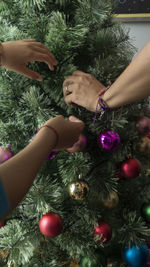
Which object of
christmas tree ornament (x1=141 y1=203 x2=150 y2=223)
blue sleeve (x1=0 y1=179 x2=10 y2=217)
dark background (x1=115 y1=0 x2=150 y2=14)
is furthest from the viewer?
dark background (x1=115 y1=0 x2=150 y2=14)

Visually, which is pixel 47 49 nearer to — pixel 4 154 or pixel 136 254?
pixel 4 154

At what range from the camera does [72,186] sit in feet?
1.68

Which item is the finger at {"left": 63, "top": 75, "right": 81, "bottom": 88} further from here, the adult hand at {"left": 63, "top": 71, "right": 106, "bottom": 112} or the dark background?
the dark background

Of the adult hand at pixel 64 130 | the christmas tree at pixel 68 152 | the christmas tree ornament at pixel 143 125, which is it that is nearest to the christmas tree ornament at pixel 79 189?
the christmas tree at pixel 68 152

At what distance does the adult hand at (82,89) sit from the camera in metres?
0.52

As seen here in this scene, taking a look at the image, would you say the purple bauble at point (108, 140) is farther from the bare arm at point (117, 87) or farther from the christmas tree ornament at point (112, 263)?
the christmas tree ornament at point (112, 263)

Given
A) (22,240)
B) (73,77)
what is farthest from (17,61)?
(22,240)

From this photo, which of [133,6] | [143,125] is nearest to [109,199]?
Result: [143,125]

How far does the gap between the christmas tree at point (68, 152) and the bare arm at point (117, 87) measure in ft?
0.08

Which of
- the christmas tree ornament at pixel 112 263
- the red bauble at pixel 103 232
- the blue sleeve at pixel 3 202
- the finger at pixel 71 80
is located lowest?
the christmas tree ornament at pixel 112 263

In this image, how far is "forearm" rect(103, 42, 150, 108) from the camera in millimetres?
453

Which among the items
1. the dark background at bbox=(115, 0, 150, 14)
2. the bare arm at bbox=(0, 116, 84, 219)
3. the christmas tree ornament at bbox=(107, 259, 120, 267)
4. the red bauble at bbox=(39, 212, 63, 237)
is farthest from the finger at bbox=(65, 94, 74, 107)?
the dark background at bbox=(115, 0, 150, 14)

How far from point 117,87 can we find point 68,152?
0.19 m

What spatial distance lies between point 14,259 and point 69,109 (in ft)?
1.10
